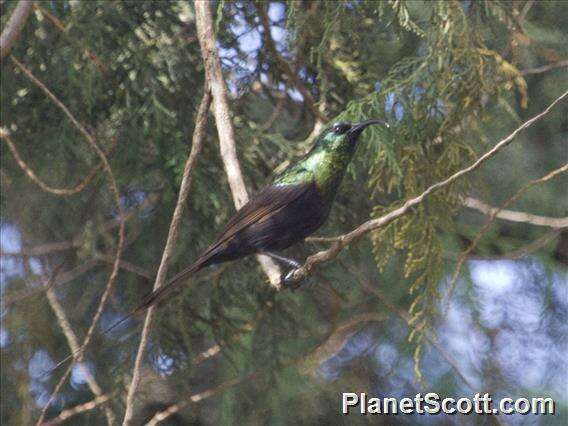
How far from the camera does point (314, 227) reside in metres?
2.84

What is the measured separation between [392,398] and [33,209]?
5.62ft

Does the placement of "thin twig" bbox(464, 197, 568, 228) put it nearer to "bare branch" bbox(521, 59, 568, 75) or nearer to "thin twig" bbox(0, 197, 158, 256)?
"bare branch" bbox(521, 59, 568, 75)

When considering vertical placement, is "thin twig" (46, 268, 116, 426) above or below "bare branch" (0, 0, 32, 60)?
below

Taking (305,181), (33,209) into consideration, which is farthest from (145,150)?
(305,181)

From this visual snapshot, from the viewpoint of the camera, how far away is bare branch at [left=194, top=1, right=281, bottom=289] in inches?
110

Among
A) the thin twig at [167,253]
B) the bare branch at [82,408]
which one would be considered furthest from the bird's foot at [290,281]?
the bare branch at [82,408]

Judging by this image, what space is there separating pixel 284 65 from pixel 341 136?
3.69 ft

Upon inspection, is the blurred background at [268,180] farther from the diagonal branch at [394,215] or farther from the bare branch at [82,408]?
the diagonal branch at [394,215]

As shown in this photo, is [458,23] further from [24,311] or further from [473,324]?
[24,311]

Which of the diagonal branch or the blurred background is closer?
the diagonal branch

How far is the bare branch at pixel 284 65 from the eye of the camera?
12.9 ft

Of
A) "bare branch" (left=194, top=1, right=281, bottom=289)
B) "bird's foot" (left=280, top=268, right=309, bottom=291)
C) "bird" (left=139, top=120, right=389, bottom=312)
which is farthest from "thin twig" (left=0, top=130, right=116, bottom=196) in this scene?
"bird's foot" (left=280, top=268, right=309, bottom=291)

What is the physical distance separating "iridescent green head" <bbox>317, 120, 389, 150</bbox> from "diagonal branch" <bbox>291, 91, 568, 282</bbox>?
437 mm

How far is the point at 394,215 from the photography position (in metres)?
2.28
